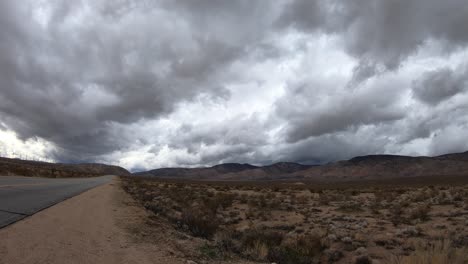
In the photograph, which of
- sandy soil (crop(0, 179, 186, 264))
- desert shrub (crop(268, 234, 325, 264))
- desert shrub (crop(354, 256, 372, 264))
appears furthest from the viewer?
desert shrub (crop(354, 256, 372, 264))

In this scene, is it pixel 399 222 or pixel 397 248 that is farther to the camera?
pixel 399 222

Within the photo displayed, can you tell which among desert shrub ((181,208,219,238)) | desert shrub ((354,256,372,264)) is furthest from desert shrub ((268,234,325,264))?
desert shrub ((181,208,219,238))

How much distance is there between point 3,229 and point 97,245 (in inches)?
89.5

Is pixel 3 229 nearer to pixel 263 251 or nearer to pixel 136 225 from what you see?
pixel 136 225

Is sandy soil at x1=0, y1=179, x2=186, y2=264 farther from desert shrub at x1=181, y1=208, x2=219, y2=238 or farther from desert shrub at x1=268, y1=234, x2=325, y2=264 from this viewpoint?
desert shrub at x1=268, y1=234, x2=325, y2=264

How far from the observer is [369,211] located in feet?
58.2

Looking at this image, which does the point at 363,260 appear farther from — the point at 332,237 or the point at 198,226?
the point at 198,226

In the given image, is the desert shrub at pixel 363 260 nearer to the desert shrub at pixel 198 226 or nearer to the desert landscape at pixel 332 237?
the desert landscape at pixel 332 237

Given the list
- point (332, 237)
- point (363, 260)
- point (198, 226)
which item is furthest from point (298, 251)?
point (198, 226)

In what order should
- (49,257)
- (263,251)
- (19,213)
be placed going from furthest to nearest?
(19,213) < (263,251) < (49,257)

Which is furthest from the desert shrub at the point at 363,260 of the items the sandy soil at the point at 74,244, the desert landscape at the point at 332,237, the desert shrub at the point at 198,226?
the sandy soil at the point at 74,244

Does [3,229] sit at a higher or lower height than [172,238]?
higher

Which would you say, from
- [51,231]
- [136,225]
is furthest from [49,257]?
[136,225]

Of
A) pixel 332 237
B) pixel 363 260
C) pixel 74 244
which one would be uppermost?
pixel 74 244
